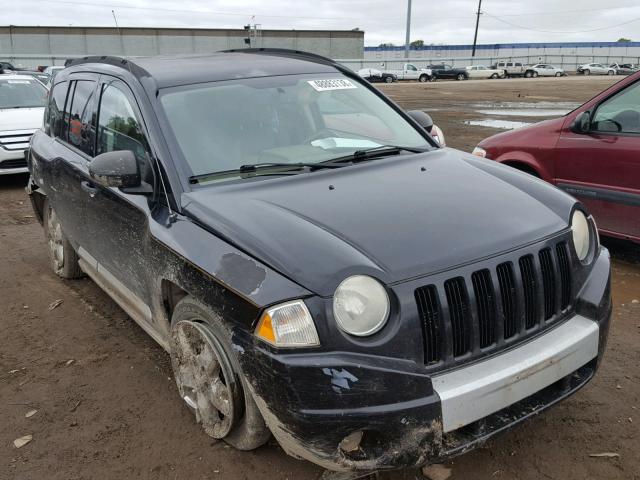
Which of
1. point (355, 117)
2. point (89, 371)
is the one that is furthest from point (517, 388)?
point (89, 371)

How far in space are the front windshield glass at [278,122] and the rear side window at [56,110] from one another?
1.80 m

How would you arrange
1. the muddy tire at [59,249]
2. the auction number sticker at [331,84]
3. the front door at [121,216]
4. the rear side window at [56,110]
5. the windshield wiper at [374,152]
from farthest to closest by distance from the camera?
1. the muddy tire at [59,249]
2. the rear side window at [56,110]
3. the auction number sticker at [331,84]
4. the windshield wiper at [374,152]
5. the front door at [121,216]

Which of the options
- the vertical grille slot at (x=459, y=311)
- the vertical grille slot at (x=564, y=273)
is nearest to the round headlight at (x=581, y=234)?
the vertical grille slot at (x=564, y=273)

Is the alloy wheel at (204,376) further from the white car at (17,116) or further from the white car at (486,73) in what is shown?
the white car at (486,73)

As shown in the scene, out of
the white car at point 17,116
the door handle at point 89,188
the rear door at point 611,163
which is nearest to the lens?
the door handle at point 89,188

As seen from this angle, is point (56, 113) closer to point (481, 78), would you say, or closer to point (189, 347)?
point (189, 347)

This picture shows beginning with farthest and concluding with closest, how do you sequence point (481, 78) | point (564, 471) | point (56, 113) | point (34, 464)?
point (481, 78) < point (56, 113) < point (34, 464) < point (564, 471)

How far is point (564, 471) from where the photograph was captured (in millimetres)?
2748

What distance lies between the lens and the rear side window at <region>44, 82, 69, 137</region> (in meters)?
4.80

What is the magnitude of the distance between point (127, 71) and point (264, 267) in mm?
1935

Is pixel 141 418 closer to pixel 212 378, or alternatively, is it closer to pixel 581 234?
pixel 212 378

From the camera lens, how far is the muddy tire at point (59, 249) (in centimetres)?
507

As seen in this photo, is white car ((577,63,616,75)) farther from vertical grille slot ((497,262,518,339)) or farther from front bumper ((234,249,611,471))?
front bumper ((234,249,611,471))

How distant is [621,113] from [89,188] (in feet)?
13.9
